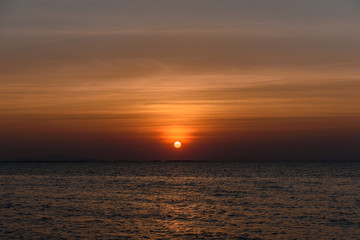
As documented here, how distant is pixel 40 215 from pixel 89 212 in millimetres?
5522

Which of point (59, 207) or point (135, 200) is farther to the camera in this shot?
point (135, 200)

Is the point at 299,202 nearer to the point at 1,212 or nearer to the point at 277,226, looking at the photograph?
the point at 277,226

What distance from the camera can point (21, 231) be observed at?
3791cm

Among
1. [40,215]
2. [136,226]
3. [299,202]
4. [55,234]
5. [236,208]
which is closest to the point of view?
[55,234]

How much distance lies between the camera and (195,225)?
1615 inches

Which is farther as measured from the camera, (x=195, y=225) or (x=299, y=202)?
(x=299, y=202)

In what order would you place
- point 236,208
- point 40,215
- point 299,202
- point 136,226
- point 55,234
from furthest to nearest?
point 299,202 → point 236,208 → point 40,215 → point 136,226 → point 55,234

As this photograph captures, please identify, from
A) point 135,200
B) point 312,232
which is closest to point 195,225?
point 312,232

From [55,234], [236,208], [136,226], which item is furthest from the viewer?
[236,208]

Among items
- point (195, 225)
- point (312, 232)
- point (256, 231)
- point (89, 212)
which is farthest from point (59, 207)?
point (312, 232)

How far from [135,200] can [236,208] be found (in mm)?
16277

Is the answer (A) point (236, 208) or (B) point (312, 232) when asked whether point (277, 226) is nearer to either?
(B) point (312, 232)

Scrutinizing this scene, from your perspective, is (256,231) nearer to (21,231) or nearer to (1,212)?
(21,231)

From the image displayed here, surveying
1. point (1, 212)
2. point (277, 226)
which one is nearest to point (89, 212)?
point (1, 212)
